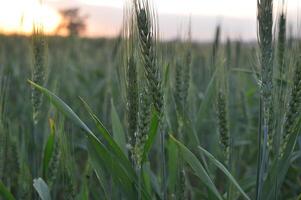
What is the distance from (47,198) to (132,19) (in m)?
0.47

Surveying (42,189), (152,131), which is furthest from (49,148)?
(152,131)

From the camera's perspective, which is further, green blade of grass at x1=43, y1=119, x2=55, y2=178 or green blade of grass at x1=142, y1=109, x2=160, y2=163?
green blade of grass at x1=43, y1=119, x2=55, y2=178

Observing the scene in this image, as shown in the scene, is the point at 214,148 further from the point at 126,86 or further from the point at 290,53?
the point at 126,86

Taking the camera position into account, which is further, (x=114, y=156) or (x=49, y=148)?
(x=49, y=148)

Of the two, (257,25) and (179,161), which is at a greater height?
(257,25)

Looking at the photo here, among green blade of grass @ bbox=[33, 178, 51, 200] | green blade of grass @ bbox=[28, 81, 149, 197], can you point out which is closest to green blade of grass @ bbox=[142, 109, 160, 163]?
green blade of grass @ bbox=[28, 81, 149, 197]

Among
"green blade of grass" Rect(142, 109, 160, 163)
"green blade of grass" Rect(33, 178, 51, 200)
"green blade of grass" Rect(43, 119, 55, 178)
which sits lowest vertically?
"green blade of grass" Rect(33, 178, 51, 200)

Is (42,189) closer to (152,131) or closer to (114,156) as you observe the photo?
(114,156)

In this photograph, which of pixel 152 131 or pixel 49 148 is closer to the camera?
pixel 152 131

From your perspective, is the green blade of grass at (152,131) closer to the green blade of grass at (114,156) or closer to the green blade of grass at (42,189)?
the green blade of grass at (114,156)

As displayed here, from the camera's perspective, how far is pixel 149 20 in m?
0.96

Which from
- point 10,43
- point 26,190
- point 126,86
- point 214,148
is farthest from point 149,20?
point 10,43

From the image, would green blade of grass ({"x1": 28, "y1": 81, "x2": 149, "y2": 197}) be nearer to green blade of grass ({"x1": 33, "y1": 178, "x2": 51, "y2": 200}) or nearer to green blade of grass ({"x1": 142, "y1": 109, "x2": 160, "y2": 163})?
green blade of grass ({"x1": 142, "y1": 109, "x2": 160, "y2": 163})

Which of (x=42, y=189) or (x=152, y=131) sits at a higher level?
(x=152, y=131)
